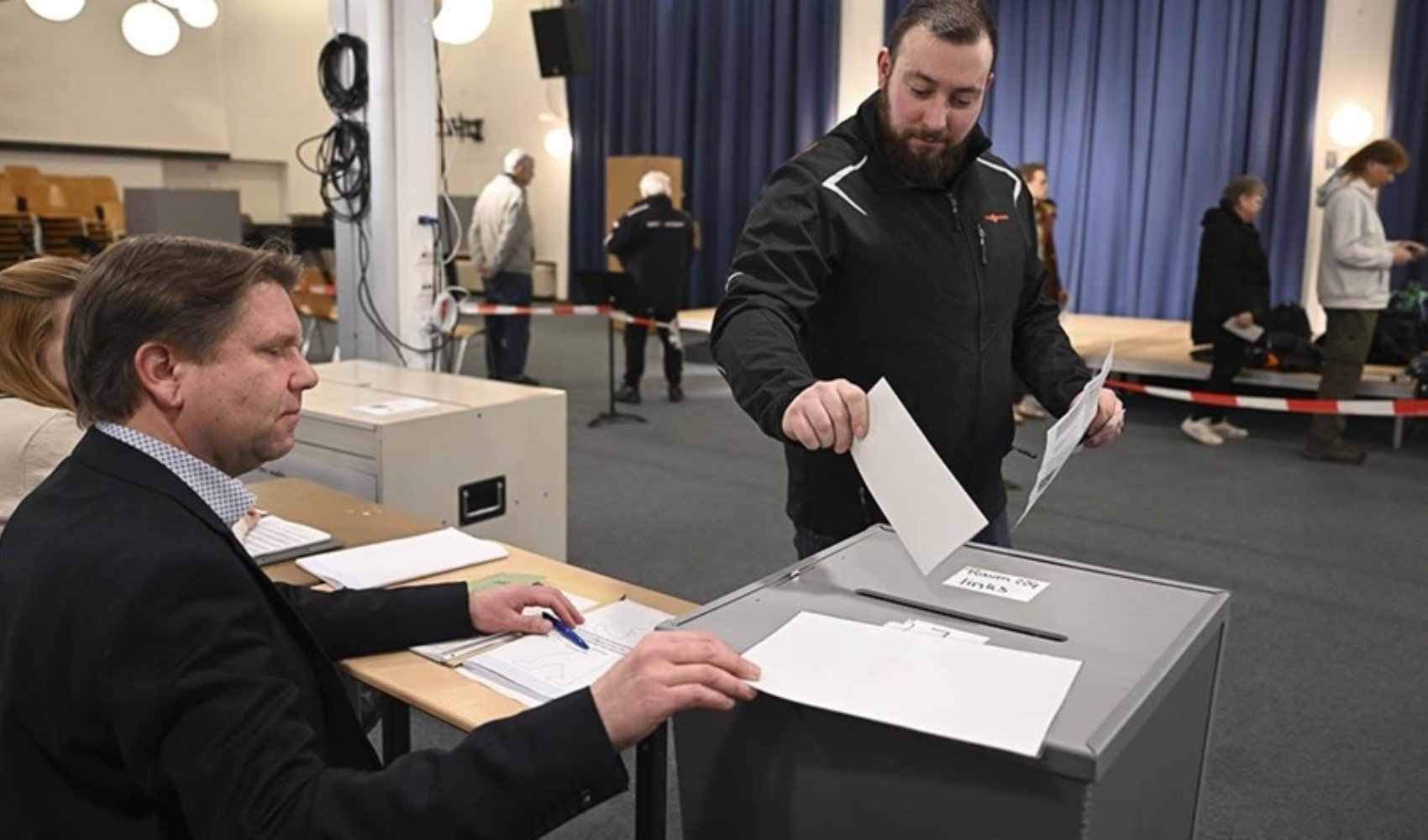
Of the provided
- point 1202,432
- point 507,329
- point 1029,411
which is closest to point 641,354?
point 507,329

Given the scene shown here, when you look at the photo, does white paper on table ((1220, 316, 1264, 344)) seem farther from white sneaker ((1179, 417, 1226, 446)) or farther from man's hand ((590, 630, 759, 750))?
man's hand ((590, 630, 759, 750))

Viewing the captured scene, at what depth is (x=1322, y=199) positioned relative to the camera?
17.7 ft

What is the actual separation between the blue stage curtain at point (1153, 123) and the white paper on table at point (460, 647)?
25.6 ft

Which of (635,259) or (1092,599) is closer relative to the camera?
Answer: (1092,599)

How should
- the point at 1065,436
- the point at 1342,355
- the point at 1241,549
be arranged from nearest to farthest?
the point at 1065,436 → the point at 1241,549 → the point at 1342,355

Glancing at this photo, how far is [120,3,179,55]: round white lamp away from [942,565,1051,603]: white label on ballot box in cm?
785

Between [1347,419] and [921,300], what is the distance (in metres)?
5.96

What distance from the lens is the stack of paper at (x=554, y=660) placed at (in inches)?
56.8

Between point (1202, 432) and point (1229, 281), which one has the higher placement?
point (1229, 281)

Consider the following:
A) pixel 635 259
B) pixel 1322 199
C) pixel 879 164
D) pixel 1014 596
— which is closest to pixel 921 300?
pixel 879 164

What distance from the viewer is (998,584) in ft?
4.21

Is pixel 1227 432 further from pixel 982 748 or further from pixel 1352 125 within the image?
pixel 982 748

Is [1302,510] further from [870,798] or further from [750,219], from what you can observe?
[870,798]

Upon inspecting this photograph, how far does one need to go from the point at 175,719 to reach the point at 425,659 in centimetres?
60
